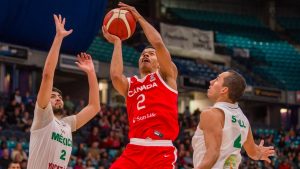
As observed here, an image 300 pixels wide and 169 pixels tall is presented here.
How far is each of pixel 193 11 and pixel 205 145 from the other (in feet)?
88.9

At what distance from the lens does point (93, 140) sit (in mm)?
16766

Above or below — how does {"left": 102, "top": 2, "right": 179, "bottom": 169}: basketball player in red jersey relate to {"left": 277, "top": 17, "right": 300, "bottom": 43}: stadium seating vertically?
below

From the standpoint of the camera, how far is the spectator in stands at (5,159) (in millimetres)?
12894

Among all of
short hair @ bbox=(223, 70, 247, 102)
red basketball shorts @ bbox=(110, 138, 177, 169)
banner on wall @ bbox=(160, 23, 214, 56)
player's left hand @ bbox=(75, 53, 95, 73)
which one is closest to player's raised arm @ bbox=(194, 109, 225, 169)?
short hair @ bbox=(223, 70, 247, 102)

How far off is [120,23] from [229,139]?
1817 millimetres

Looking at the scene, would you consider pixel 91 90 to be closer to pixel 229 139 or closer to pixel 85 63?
pixel 85 63

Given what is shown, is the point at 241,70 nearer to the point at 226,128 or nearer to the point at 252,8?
the point at 252,8

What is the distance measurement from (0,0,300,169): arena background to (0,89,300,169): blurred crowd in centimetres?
3

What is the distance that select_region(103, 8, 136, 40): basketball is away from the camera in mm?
5953

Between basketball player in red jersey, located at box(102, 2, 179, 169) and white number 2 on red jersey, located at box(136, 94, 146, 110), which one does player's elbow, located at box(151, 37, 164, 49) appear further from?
white number 2 on red jersey, located at box(136, 94, 146, 110)

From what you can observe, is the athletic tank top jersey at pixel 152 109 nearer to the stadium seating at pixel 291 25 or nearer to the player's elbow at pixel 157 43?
the player's elbow at pixel 157 43

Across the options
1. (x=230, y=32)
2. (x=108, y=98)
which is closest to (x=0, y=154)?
(x=108, y=98)

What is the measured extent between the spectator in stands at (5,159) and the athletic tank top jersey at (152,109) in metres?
7.82

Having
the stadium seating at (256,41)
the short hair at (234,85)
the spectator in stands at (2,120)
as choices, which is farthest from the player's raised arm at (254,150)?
the stadium seating at (256,41)
